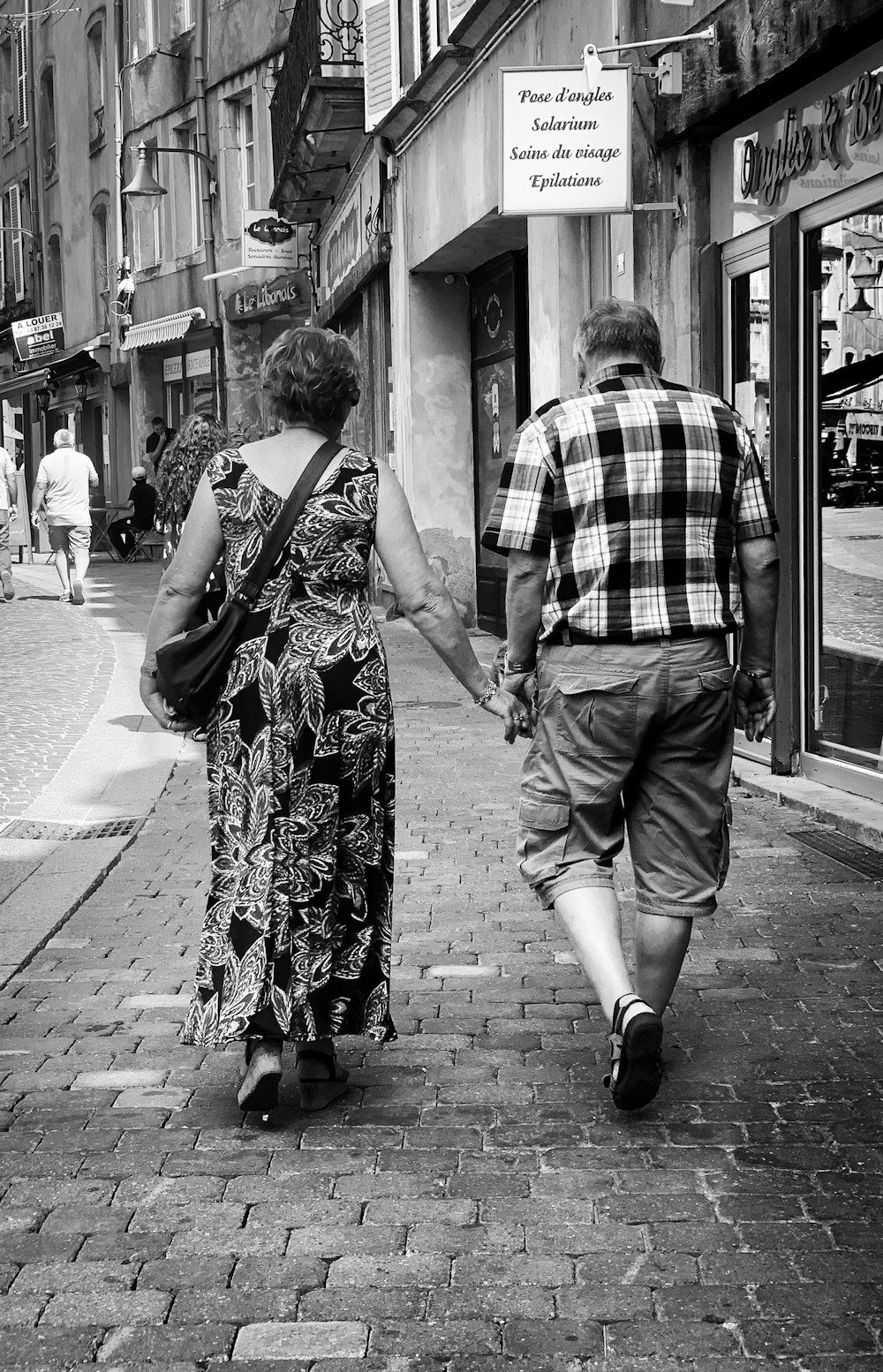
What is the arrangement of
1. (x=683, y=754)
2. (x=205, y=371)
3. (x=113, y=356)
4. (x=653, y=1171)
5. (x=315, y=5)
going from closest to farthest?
(x=653, y=1171) < (x=683, y=754) < (x=315, y=5) < (x=205, y=371) < (x=113, y=356)

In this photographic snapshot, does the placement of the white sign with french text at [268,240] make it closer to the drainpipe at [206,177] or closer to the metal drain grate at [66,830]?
the drainpipe at [206,177]

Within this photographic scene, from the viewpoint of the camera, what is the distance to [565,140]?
9.27 meters

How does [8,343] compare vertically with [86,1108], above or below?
above

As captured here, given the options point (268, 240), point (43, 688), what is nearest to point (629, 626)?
point (43, 688)

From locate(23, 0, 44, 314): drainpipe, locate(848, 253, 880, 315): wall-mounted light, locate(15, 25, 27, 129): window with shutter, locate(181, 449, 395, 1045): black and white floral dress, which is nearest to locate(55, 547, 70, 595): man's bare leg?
locate(848, 253, 880, 315): wall-mounted light

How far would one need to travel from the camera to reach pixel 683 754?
419cm

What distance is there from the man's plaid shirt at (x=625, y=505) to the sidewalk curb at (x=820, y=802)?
3179mm

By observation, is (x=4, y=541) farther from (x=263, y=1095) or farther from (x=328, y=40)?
(x=263, y=1095)

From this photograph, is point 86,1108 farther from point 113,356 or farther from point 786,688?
point 113,356

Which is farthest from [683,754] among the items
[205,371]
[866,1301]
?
[205,371]

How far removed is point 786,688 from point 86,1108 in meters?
4.98

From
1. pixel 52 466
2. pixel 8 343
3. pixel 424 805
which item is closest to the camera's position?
pixel 424 805

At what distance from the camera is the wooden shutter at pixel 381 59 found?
16.3 metres

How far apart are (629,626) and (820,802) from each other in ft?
12.7
